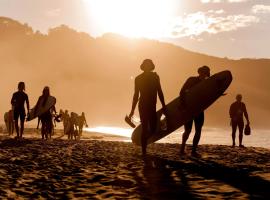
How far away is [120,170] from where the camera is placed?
26.5 feet

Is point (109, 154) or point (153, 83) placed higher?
point (153, 83)

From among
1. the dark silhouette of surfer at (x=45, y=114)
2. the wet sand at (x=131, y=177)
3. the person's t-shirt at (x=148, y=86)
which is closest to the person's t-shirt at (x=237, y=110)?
the wet sand at (x=131, y=177)

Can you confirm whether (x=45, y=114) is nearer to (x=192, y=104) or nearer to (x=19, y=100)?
(x=19, y=100)

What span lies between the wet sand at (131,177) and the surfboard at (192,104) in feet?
3.49

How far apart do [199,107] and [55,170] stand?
13.6 feet

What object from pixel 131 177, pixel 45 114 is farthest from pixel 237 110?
pixel 131 177

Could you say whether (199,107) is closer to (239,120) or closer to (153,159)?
(153,159)

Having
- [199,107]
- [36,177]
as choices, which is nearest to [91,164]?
[36,177]

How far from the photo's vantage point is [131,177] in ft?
24.1

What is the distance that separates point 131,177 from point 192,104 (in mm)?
4058

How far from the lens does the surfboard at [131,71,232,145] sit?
35.0 feet

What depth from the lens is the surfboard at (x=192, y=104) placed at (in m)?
10.7

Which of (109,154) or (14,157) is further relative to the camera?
(109,154)

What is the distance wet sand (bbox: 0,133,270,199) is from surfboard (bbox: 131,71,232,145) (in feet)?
3.49
